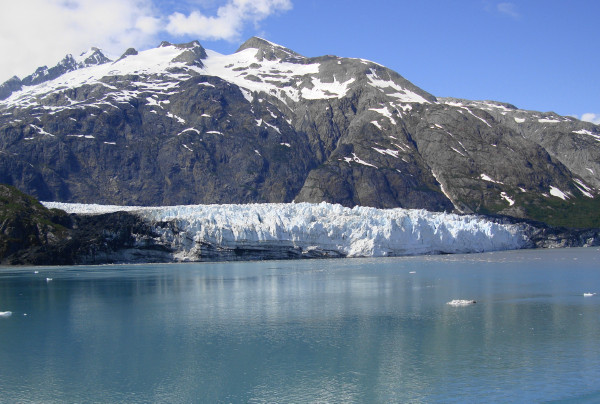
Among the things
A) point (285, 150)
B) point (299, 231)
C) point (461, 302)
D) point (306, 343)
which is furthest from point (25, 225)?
point (285, 150)

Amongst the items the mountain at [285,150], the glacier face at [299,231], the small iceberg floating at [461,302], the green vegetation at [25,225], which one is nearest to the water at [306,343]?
the small iceberg floating at [461,302]

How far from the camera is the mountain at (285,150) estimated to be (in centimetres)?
13738

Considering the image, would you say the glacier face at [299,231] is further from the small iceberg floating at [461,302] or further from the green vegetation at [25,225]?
the small iceberg floating at [461,302]

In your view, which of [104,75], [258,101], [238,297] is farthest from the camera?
[104,75]

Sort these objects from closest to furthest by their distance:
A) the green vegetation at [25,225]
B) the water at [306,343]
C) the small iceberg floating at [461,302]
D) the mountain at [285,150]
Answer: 1. the water at [306,343]
2. the small iceberg floating at [461,302]
3. the green vegetation at [25,225]
4. the mountain at [285,150]

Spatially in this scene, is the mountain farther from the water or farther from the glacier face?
the water

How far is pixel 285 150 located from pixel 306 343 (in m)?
142

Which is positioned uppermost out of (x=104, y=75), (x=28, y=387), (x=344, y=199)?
(x=104, y=75)

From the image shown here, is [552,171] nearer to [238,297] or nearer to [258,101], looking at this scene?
[258,101]

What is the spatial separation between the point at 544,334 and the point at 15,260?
61.8 m

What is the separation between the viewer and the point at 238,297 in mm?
36000

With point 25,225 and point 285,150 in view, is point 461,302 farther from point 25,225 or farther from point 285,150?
point 285,150

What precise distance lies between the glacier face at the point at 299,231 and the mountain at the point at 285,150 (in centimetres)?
6103

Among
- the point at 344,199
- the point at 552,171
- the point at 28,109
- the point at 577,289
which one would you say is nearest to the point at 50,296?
the point at 577,289
